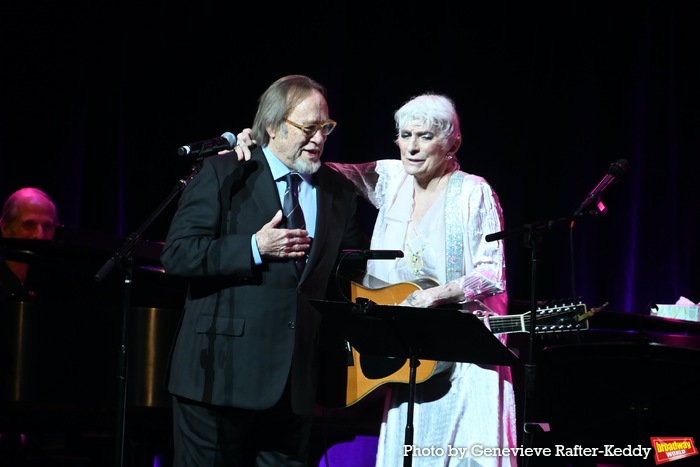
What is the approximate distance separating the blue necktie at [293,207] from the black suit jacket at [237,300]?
58 millimetres

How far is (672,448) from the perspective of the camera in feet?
10.9

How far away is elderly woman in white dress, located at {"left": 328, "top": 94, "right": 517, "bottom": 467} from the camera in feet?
11.9

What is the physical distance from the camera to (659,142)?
5.87 meters

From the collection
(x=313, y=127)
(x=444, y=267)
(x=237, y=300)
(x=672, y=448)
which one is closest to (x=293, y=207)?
(x=313, y=127)

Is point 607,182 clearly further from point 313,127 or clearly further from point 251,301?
point 251,301

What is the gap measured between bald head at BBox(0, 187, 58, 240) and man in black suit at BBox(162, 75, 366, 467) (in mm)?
2693

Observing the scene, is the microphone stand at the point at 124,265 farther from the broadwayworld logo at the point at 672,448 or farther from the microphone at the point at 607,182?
the broadwayworld logo at the point at 672,448

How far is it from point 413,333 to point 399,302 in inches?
27.3

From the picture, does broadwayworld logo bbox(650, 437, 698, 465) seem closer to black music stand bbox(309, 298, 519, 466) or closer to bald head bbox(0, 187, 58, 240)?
black music stand bbox(309, 298, 519, 466)

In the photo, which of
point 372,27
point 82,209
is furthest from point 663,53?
point 82,209

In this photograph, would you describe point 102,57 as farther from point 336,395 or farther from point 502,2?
point 336,395

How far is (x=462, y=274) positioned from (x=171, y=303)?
1906 millimetres

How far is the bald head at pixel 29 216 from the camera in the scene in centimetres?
558

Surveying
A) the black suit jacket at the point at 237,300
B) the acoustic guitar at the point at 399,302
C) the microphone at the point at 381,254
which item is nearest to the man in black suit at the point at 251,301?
the black suit jacket at the point at 237,300
